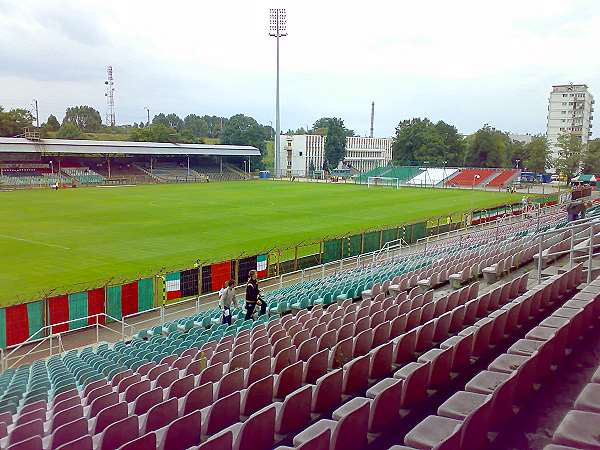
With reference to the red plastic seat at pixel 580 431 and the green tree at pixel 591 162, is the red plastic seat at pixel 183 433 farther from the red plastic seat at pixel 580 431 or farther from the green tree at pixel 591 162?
the green tree at pixel 591 162

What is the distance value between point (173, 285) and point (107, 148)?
61086mm

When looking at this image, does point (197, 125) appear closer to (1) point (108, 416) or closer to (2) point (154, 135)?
(2) point (154, 135)

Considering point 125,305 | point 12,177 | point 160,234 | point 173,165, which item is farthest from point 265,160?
point 125,305

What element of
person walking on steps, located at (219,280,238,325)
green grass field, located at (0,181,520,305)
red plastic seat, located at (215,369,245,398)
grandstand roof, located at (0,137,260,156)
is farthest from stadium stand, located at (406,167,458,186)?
red plastic seat, located at (215,369,245,398)


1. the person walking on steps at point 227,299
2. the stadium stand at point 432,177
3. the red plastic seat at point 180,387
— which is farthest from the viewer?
the stadium stand at point 432,177

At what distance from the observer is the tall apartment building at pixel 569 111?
120m

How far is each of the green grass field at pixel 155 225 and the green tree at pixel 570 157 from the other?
24.1m

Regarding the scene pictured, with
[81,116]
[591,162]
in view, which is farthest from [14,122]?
[591,162]

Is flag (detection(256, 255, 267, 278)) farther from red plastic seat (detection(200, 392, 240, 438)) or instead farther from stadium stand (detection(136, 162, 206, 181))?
stadium stand (detection(136, 162, 206, 181))

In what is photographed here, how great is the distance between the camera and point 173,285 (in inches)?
675

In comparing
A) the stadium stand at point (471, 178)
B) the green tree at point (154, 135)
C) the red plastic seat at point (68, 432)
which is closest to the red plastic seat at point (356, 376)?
the red plastic seat at point (68, 432)

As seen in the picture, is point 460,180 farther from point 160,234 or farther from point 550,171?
point 160,234

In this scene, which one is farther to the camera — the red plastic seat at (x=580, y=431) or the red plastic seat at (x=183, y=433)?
the red plastic seat at (x=183, y=433)

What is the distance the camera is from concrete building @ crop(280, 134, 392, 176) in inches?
4129
